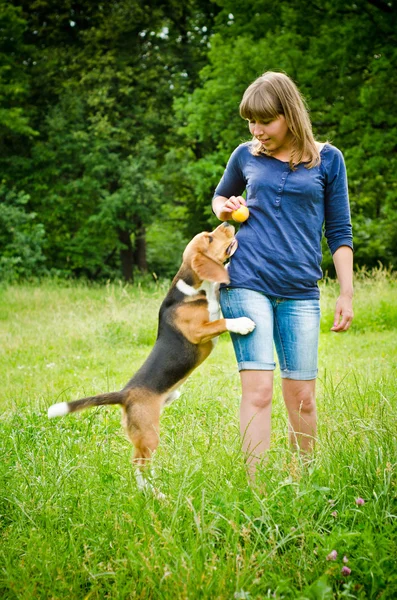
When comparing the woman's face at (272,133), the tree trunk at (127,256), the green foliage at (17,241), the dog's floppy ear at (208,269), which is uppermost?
the woman's face at (272,133)

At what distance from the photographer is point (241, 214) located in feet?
11.4

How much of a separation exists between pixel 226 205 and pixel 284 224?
34 cm

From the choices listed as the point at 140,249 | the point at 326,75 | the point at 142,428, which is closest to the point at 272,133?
the point at 142,428

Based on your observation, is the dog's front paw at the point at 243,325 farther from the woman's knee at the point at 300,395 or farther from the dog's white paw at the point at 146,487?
the dog's white paw at the point at 146,487

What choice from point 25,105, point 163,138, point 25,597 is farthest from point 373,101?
point 25,597

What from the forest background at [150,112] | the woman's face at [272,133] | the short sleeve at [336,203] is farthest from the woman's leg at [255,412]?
the forest background at [150,112]

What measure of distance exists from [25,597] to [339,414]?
2.40 metres

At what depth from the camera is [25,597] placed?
8.87 ft

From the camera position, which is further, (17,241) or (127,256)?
(127,256)

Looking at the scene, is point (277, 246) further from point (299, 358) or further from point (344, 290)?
point (299, 358)

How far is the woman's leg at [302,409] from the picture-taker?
3.64 meters

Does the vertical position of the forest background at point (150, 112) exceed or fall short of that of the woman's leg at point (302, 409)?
it exceeds it

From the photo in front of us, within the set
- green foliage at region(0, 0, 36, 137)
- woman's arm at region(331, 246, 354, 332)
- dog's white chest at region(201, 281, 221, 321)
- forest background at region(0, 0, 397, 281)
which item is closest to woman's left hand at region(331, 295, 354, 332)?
woman's arm at region(331, 246, 354, 332)

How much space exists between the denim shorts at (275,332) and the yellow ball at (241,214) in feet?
1.31
